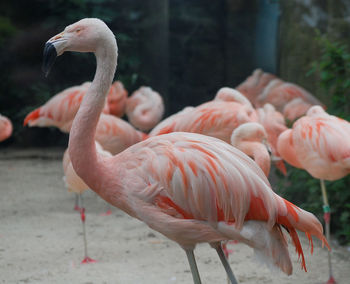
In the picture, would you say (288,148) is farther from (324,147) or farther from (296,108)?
(296,108)

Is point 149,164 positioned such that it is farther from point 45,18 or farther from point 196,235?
point 45,18

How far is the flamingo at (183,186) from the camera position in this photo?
2541mm

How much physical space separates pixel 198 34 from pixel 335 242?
5120mm

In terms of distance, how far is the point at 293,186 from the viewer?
5148 millimetres

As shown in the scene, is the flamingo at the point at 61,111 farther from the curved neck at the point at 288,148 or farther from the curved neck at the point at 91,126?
the curved neck at the point at 91,126

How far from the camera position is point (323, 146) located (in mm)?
3713

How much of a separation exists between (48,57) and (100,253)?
2.27m

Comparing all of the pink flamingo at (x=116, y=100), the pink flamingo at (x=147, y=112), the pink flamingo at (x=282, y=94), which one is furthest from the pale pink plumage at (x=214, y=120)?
the pink flamingo at (x=116, y=100)

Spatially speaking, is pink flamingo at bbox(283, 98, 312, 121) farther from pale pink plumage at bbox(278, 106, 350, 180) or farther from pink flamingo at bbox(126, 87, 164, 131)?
pale pink plumage at bbox(278, 106, 350, 180)

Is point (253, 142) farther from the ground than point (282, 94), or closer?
farther from the ground

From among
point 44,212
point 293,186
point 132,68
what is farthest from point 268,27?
point 44,212

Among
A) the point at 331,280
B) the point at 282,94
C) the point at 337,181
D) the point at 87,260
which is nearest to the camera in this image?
the point at 331,280

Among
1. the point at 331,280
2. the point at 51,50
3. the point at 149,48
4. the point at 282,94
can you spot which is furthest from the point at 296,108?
the point at 51,50

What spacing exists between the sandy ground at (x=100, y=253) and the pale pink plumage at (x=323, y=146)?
29.7 inches
